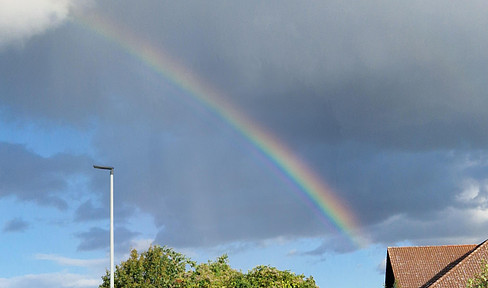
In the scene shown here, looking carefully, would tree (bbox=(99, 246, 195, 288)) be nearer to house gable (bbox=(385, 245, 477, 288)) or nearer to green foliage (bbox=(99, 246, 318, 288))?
green foliage (bbox=(99, 246, 318, 288))

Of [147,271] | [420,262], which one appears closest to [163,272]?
[147,271]

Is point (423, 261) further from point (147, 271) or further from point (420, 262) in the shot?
point (147, 271)

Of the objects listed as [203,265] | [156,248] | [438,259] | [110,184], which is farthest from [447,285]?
[110,184]

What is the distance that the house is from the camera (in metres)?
61.7

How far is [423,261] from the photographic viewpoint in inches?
2584

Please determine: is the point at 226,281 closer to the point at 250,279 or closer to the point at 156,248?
the point at 250,279

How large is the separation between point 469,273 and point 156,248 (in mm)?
28384

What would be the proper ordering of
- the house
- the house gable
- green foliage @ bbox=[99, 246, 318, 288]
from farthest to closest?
1. the house gable
2. the house
3. green foliage @ bbox=[99, 246, 318, 288]

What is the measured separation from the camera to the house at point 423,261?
61656 mm

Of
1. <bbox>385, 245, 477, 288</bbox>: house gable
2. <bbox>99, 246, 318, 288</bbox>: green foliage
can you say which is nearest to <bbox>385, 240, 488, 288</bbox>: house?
<bbox>385, 245, 477, 288</bbox>: house gable

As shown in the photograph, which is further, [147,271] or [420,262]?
[420,262]

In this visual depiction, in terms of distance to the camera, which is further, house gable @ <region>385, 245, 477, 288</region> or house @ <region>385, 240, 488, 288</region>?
house gable @ <region>385, 245, 477, 288</region>

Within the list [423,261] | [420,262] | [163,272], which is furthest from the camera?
[423,261]

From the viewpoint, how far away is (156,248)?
2148 inches
